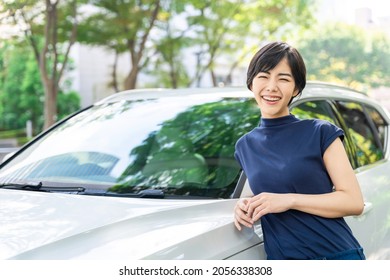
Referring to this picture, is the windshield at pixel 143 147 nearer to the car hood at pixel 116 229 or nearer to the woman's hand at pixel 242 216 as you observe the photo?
the car hood at pixel 116 229

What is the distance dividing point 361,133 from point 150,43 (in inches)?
607

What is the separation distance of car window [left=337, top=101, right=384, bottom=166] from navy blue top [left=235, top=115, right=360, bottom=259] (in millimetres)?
1512

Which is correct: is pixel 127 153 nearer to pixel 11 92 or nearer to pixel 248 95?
pixel 248 95

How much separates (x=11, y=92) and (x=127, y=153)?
29561mm

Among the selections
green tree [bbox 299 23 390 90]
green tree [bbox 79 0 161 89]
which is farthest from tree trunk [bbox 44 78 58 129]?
green tree [bbox 299 23 390 90]

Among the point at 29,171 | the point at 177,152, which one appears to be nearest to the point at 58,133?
the point at 29,171

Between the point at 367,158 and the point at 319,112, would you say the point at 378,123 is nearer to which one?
the point at 367,158

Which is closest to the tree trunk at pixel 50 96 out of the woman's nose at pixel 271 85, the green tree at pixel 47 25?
the green tree at pixel 47 25

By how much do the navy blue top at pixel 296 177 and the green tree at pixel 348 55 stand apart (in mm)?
31562

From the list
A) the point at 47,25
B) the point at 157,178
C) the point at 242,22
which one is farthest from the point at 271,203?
the point at 242,22

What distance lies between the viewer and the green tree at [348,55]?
3303cm

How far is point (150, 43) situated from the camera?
18.6 m

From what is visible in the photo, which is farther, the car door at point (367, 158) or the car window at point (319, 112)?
the car window at point (319, 112)

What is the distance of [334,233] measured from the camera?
1898mm
